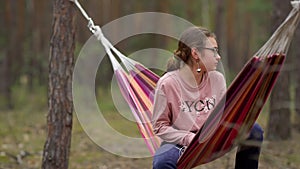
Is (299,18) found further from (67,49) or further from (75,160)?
(75,160)

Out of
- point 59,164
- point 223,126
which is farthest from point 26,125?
point 223,126

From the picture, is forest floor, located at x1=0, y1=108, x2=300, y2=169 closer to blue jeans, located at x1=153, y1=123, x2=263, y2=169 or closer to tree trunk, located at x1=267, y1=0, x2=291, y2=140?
tree trunk, located at x1=267, y1=0, x2=291, y2=140

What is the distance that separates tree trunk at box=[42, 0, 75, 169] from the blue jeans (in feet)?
3.71

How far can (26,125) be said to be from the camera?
8125mm

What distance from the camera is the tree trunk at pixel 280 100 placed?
5.92 m

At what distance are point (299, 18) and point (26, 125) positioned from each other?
6.14m

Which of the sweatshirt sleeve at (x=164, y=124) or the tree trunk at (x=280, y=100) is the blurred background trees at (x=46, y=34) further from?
the sweatshirt sleeve at (x=164, y=124)

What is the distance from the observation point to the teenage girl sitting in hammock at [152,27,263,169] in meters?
2.82

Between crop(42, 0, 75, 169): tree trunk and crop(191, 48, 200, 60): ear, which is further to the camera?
crop(42, 0, 75, 169): tree trunk

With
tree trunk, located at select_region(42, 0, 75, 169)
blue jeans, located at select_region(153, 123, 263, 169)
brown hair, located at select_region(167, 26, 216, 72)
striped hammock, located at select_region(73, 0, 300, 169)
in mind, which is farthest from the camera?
tree trunk, located at select_region(42, 0, 75, 169)

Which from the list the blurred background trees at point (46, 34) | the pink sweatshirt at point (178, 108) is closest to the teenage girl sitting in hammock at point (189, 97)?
the pink sweatshirt at point (178, 108)

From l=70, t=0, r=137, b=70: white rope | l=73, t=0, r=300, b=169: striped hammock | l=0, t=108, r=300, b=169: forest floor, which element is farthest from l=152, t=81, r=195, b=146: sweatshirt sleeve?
l=0, t=108, r=300, b=169: forest floor

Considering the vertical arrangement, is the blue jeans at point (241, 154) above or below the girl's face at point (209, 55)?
below

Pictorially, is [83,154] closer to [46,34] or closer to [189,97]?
[189,97]
